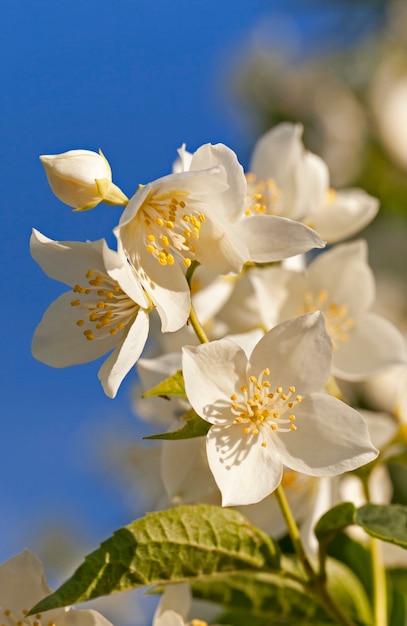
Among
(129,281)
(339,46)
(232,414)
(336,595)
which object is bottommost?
(336,595)

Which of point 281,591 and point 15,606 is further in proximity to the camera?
point 281,591

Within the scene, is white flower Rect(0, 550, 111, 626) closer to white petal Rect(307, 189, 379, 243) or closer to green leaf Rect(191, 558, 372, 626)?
green leaf Rect(191, 558, 372, 626)

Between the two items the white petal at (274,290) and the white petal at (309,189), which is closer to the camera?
the white petal at (274,290)

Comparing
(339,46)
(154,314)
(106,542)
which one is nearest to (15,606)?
(106,542)

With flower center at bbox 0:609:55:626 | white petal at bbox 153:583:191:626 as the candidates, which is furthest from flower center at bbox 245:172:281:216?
flower center at bbox 0:609:55:626

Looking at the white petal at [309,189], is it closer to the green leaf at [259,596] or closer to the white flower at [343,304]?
the white flower at [343,304]

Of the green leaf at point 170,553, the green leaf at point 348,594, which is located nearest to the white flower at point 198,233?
the green leaf at point 170,553

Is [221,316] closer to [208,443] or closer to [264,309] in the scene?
[264,309]
